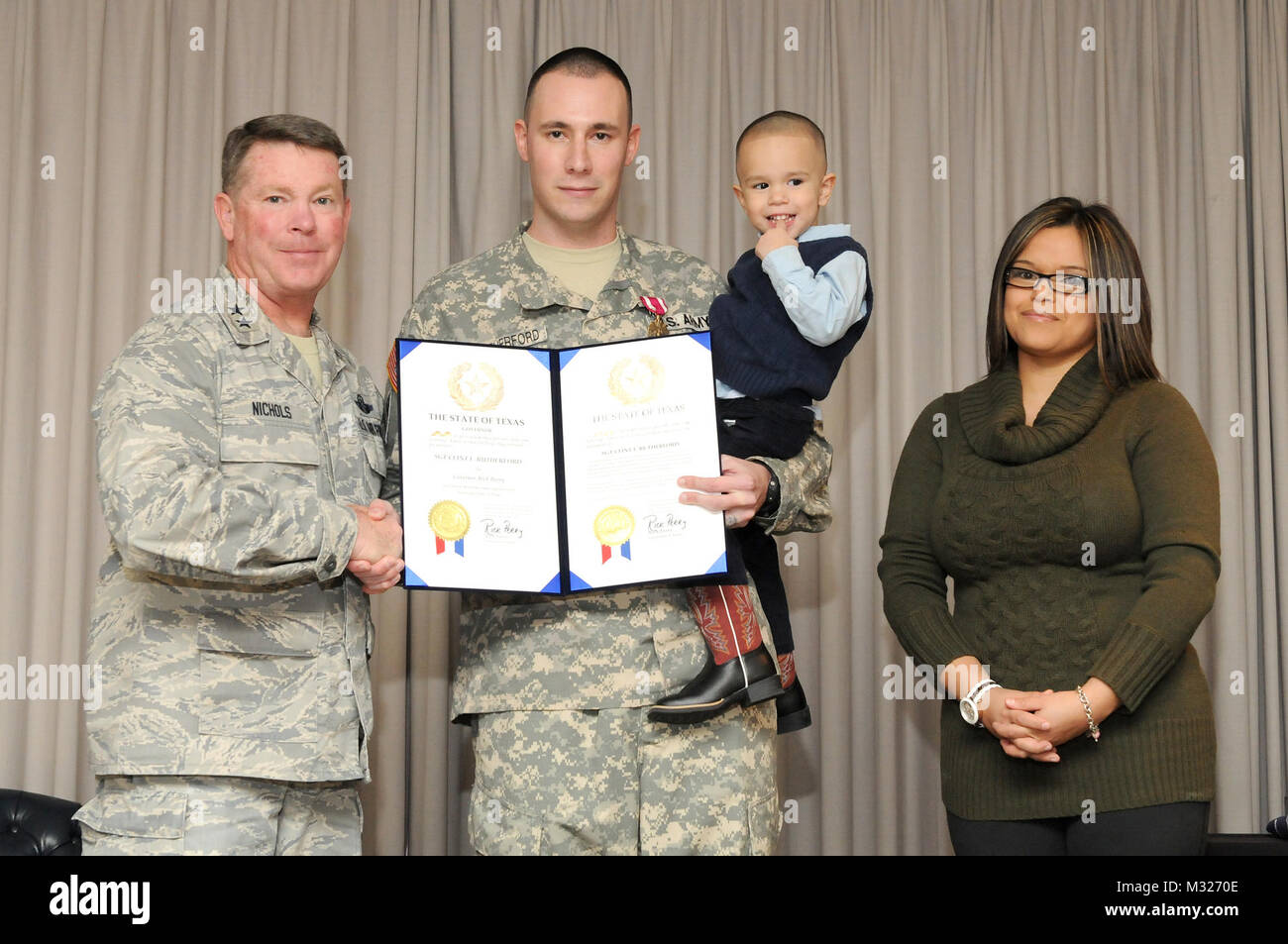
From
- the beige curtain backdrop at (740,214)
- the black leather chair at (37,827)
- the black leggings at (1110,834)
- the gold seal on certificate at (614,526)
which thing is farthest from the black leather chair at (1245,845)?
the black leather chair at (37,827)

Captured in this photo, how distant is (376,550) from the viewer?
6.97ft

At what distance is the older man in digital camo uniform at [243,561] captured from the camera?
79.0 inches

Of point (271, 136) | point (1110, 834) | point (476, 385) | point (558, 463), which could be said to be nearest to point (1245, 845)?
point (1110, 834)

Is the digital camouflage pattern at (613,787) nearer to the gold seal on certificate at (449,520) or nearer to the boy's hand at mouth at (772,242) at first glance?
the gold seal on certificate at (449,520)

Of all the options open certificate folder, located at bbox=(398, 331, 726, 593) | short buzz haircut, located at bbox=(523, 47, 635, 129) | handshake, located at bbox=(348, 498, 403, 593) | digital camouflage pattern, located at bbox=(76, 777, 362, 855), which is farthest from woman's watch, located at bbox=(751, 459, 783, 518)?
digital camouflage pattern, located at bbox=(76, 777, 362, 855)

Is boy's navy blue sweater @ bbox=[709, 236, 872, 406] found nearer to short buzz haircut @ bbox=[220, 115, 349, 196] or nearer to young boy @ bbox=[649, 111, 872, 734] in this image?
young boy @ bbox=[649, 111, 872, 734]

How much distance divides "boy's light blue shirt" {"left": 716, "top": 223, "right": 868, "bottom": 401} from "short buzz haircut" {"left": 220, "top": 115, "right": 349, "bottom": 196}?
0.96m

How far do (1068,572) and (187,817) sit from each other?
173 cm

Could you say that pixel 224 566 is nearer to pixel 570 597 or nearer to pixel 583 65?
→ pixel 570 597

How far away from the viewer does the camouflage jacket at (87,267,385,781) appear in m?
2.01

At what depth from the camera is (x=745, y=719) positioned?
2385 millimetres

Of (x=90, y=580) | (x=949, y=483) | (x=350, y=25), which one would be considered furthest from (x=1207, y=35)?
(x=90, y=580)
